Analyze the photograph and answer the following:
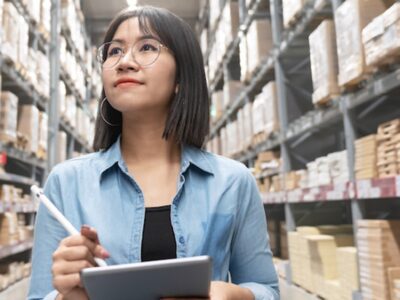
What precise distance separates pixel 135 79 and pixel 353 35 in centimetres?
215

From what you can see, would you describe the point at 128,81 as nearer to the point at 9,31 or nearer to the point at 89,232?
the point at 89,232

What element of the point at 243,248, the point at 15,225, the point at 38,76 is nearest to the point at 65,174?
the point at 243,248

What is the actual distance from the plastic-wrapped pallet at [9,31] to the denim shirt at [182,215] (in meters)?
3.63

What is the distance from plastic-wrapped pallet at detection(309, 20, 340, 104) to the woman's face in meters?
2.33

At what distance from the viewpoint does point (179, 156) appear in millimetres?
1639

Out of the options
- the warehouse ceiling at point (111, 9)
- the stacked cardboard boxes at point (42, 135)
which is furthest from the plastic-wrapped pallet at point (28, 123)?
the warehouse ceiling at point (111, 9)

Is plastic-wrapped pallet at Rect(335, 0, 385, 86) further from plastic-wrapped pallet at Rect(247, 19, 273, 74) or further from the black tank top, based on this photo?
Answer: plastic-wrapped pallet at Rect(247, 19, 273, 74)

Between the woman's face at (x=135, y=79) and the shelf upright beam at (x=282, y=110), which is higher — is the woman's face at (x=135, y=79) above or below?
below

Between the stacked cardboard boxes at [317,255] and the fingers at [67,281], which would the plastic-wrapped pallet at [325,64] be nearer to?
the stacked cardboard boxes at [317,255]

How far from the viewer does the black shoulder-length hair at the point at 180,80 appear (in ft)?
5.10

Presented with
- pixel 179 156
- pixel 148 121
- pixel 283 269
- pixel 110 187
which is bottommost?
pixel 283 269

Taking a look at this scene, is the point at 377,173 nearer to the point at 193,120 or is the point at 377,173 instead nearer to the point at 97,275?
the point at 193,120

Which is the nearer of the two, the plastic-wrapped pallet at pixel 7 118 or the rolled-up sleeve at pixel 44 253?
the rolled-up sleeve at pixel 44 253

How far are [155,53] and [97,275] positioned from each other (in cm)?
77
